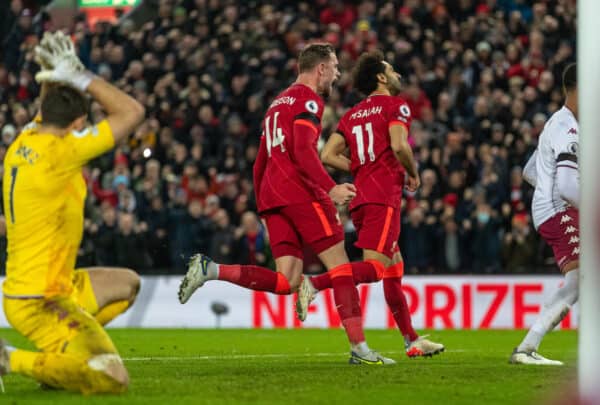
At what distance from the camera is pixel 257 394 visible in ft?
24.8

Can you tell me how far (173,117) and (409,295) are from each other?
21.2 feet

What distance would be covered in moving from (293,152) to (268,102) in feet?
43.1

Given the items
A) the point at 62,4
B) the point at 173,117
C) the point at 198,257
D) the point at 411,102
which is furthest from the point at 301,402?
the point at 62,4

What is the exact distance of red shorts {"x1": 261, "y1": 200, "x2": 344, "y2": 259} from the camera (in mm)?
9836

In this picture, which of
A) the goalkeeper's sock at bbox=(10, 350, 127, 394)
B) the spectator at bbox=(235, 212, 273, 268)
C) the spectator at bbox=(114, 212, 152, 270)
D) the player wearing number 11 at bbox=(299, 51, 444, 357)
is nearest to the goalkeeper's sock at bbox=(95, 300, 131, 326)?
the goalkeeper's sock at bbox=(10, 350, 127, 394)

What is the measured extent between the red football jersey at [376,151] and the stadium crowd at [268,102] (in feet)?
28.4

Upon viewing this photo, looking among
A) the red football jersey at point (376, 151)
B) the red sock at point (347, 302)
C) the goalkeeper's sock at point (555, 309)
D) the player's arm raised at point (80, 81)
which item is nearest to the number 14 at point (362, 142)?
the red football jersey at point (376, 151)

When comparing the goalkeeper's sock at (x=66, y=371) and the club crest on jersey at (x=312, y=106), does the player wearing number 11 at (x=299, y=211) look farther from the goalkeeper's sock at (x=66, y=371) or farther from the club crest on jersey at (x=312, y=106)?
the goalkeeper's sock at (x=66, y=371)

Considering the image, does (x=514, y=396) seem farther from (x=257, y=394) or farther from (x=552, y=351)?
(x=552, y=351)

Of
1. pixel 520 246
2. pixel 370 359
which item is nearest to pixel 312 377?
pixel 370 359

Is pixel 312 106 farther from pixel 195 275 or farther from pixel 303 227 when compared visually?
pixel 195 275

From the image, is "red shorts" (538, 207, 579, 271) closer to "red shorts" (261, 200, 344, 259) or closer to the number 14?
"red shorts" (261, 200, 344, 259)

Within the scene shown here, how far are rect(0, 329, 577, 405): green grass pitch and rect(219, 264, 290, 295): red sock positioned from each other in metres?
0.62

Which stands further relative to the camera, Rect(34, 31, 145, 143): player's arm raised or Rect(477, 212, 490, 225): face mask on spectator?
Rect(477, 212, 490, 225): face mask on spectator
